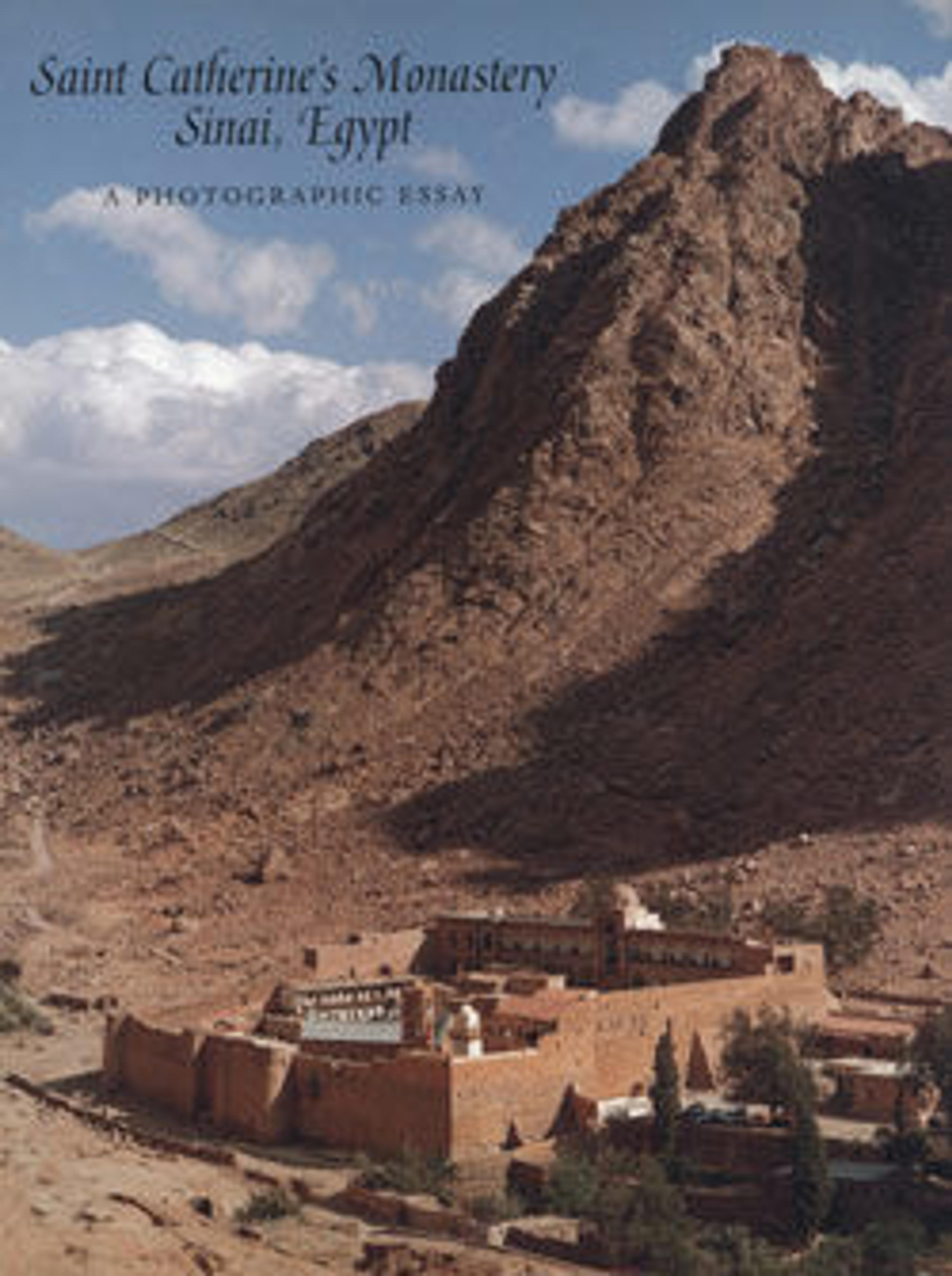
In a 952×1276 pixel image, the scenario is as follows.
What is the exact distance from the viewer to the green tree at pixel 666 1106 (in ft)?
88.0

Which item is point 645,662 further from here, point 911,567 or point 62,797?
point 62,797

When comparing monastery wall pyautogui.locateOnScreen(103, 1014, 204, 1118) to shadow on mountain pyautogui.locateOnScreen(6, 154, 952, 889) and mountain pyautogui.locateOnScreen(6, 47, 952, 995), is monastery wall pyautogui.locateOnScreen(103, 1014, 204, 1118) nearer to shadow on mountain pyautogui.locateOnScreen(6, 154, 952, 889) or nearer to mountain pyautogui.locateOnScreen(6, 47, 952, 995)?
mountain pyautogui.locateOnScreen(6, 47, 952, 995)

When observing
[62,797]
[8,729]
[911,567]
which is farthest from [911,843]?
[8,729]

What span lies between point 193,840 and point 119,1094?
22526mm

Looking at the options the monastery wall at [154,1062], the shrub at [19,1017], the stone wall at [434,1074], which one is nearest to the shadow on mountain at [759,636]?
the shrub at [19,1017]

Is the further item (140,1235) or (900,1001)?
(900,1001)

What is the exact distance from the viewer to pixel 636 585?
59938mm

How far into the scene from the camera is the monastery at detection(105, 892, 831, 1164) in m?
26.9

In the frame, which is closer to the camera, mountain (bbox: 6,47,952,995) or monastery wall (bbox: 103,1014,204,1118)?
monastery wall (bbox: 103,1014,204,1118)

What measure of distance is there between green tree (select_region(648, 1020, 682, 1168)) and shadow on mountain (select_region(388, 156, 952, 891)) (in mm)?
19240

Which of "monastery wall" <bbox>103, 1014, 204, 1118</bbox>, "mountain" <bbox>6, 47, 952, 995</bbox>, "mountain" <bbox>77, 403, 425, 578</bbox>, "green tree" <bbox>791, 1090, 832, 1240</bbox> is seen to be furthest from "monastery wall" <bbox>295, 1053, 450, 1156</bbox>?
"mountain" <bbox>77, 403, 425, 578</bbox>

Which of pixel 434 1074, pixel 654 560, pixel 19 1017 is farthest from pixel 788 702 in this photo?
pixel 434 1074

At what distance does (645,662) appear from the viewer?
56.8 meters

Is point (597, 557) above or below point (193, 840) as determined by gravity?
above
